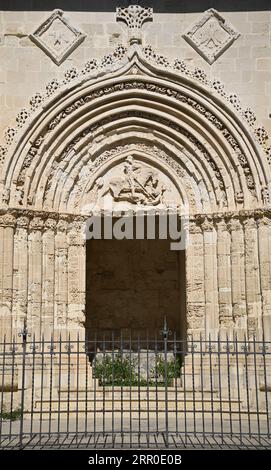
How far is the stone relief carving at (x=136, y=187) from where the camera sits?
1045 centimetres

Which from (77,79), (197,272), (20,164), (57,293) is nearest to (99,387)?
(57,293)

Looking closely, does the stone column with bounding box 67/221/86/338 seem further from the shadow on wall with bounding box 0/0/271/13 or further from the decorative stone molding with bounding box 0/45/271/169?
the shadow on wall with bounding box 0/0/271/13

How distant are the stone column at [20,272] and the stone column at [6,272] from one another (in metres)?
0.10

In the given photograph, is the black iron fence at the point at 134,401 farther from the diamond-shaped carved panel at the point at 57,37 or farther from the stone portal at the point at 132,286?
the diamond-shaped carved panel at the point at 57,37

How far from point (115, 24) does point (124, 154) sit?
2306mm

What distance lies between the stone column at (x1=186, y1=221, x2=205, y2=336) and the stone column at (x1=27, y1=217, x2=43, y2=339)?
98.9 inches

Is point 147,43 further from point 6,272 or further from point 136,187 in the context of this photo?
point 6,272

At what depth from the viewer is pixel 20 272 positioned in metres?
9.56

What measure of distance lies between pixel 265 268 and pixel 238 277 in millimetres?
490

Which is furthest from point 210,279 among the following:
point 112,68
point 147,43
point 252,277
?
point 147,43

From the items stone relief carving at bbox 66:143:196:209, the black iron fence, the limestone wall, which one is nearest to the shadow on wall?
the limestone wall

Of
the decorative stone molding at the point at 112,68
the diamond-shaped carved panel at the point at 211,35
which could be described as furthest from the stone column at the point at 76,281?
the diamond-shaped carved panel at the point at 211,35
